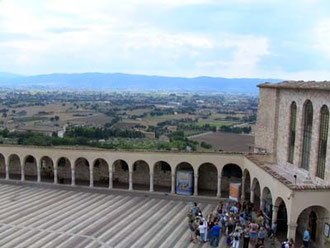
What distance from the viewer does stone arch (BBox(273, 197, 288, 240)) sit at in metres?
22.5

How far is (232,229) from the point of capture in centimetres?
2244

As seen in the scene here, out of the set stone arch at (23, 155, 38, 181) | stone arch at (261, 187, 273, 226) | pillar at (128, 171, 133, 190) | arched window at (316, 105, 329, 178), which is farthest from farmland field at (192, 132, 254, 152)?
arched window at (316, 105, 329, 178)

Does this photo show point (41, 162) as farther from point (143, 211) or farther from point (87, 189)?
point (143, 211)

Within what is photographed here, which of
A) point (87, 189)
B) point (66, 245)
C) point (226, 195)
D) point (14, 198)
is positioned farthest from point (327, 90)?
point (14, 198)

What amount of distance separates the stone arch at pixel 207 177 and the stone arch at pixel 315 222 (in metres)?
10.9

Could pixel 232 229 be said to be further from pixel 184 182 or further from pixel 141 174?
pixel 141 174

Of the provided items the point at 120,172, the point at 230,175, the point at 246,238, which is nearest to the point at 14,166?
the point at 120,172

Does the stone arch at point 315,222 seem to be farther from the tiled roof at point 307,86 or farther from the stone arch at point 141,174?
the stone arch at point 141,174

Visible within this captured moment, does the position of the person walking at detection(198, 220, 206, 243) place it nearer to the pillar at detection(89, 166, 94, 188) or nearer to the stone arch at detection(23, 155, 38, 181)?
the pillar at detection(89, 166, 94, 188)

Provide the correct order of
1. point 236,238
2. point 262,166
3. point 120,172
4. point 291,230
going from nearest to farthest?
point 236,238
point 291,230
point 262,166
point 120,172

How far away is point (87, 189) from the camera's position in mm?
33438

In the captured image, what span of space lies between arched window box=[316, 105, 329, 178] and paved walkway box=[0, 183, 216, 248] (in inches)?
335

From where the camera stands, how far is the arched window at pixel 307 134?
77.9ft

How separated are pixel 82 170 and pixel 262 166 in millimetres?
17867
